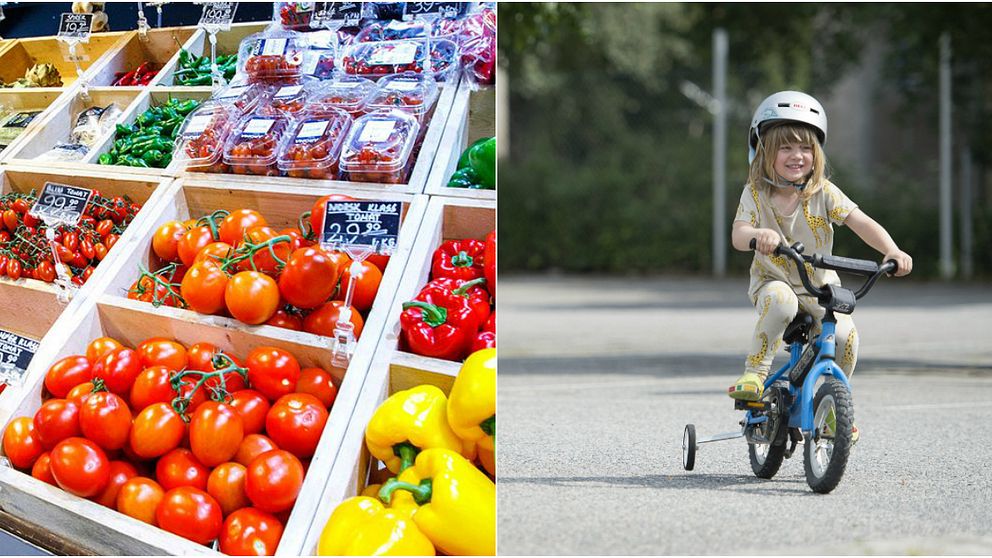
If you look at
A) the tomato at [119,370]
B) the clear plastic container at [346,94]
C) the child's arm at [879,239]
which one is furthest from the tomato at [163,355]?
the child's arm at [879,239]

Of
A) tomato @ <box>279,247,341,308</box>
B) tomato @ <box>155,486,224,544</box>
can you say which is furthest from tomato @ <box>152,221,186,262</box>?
tomato @ <box>155,486,224,544</box>

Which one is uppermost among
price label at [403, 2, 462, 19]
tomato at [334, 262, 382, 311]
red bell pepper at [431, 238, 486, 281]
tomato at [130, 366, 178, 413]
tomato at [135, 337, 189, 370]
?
price label at [403, 2, 462, 19]

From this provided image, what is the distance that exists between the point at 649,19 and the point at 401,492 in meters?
22.0

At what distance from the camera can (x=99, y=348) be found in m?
3.76

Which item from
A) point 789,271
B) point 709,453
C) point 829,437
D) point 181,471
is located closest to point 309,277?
point 181,471

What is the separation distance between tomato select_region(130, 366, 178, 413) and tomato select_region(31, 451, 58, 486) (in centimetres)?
32

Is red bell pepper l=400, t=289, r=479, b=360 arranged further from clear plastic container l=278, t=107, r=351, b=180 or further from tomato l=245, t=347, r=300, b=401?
clear plastic container l=278, t=107, r=351, b=180

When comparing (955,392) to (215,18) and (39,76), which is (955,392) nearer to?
(215,18)

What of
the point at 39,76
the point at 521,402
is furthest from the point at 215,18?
the point at 521,402

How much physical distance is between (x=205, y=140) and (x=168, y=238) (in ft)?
1.42

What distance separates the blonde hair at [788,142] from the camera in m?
4.03

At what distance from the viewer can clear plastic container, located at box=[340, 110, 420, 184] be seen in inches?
153

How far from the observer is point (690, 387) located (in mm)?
7316

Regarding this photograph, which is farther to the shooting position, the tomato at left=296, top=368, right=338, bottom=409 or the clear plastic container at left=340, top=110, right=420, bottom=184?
the clear plastic container at left=340, top=110, right=420, bottom=184
